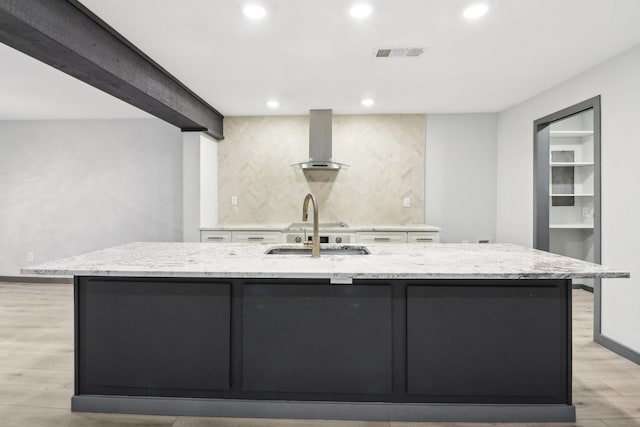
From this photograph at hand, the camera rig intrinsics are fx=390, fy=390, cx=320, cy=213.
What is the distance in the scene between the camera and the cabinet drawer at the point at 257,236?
185 inches

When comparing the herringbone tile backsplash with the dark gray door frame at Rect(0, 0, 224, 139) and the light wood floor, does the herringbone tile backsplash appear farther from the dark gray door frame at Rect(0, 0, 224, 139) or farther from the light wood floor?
the light wood floor

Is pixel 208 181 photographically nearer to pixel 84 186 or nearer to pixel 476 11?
pixel 84 186

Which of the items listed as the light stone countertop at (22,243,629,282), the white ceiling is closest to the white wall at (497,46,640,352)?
the white ceiling

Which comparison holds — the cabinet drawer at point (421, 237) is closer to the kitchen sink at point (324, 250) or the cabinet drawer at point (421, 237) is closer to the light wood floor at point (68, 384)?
the light wood floor at point (68, 384)

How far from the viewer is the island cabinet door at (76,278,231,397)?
6.82 ft

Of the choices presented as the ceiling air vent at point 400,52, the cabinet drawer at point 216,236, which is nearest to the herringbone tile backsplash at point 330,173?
the cabinet drawer at point 216,236

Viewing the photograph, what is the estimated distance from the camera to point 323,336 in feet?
6.73

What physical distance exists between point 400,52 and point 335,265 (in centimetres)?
191

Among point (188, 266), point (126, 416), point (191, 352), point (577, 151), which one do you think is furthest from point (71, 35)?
point (577, 151)

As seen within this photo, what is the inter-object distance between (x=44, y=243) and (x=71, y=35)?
4.49 m

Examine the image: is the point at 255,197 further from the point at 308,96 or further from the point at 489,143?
the point at 489,143

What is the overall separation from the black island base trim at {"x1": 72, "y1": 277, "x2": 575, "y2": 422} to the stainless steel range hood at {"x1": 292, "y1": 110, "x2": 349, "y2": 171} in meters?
3.01

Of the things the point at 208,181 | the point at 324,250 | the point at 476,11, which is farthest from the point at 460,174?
the point at 208,181

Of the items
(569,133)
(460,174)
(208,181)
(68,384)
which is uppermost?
(569,133)
